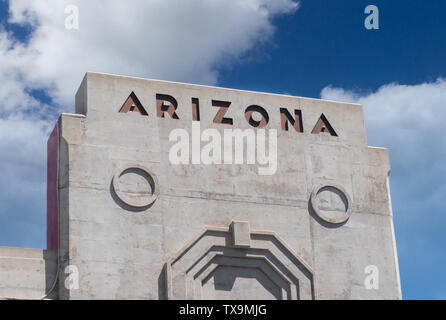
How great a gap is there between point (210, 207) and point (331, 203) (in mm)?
4899

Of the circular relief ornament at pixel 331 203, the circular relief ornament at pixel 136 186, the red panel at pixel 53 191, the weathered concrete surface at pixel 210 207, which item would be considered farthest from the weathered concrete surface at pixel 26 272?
the circular relief ornament at pixel 331 203

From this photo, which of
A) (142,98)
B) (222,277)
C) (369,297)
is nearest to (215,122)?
(142,98)

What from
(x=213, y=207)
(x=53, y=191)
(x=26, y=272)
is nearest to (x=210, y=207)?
(x=213, y=207)

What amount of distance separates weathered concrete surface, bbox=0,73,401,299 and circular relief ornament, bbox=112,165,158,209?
4 cm

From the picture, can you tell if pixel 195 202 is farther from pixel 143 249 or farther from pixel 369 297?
pixel 369 297

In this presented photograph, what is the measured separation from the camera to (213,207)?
38.4 meters

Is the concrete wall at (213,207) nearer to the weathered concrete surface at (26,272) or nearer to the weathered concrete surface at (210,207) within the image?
the weathered concrete surface at (210,207)

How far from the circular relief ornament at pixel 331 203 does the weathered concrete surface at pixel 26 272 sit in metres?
9.93

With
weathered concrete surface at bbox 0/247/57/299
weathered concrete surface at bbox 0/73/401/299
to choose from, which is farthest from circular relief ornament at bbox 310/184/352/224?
weathered concrete surface at bbox 0/247/57/299

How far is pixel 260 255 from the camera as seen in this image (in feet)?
126

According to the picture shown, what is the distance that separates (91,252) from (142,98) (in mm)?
6199

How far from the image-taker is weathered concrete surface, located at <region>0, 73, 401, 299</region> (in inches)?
1439

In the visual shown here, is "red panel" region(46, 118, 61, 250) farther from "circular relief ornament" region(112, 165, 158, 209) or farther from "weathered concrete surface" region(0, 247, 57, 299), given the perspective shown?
"circular relief ornament" region(112, 165, 158, 209)

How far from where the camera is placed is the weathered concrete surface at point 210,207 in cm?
3656
